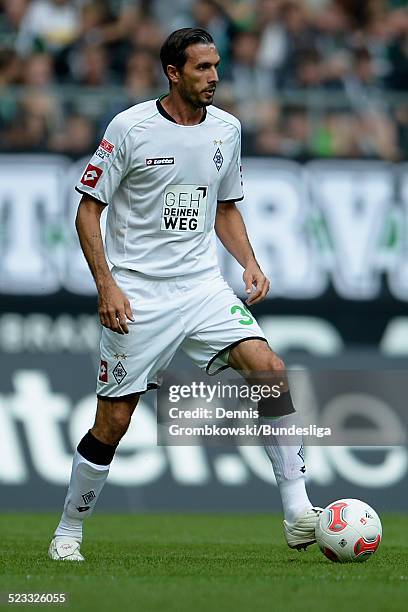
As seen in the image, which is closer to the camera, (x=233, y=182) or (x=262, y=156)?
(x=233, y=182)

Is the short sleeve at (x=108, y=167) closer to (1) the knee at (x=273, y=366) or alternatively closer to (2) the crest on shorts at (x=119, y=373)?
(2) the crest on shorts at (x=119, y=373)

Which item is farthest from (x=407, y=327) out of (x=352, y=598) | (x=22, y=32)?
(x=352, y=598)

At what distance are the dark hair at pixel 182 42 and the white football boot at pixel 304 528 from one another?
242cm

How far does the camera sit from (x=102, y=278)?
7.11 m

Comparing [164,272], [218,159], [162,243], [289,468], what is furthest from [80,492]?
[218,159]

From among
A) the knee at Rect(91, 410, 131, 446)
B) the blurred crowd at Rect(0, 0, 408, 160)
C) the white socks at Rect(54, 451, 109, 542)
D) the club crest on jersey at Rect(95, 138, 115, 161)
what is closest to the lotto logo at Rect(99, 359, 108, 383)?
the knee at Rect(91, 410, 131, 446)

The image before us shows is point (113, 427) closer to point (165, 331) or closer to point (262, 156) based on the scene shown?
point (165, 331)

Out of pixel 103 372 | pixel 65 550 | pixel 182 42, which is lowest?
pixel 65 550

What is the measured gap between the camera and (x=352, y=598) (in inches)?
223

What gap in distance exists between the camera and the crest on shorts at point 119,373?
7.19m

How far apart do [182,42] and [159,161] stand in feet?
2.07

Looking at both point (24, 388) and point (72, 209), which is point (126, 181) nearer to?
point (24, 388)

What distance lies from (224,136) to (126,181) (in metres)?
0.60

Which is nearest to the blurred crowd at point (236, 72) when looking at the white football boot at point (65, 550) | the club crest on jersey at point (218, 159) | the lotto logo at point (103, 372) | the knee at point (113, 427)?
the club crest on jersey at point (218, 159)
